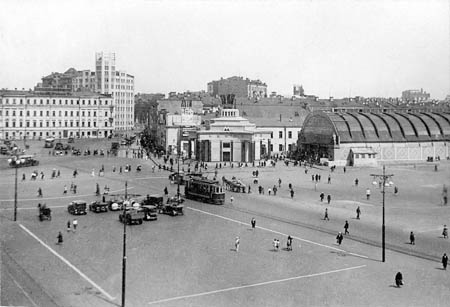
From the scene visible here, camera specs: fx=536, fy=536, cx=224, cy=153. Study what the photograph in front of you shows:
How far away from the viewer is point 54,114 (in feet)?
383

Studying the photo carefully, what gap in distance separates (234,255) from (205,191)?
1803cm

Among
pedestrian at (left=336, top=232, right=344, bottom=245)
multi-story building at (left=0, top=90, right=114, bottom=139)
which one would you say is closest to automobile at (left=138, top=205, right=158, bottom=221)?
pedestrian at (left=336, top=232, right=344, bottom=245)

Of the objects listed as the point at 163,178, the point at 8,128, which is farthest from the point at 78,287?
the point at 8,128

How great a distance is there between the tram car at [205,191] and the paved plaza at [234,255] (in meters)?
1.02

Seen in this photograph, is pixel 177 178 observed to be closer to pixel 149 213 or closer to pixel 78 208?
pixel 78 208

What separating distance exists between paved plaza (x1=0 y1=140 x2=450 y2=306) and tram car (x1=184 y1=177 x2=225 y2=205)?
1.02m

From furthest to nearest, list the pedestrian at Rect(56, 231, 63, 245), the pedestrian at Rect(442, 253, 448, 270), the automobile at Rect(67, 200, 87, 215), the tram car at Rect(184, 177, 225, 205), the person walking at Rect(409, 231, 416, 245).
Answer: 1. the tram car at Rect(184, 177, 225, 205)
2. the automobile at Rect(67, 200, 87, 215)
3. the person walking at Rect(409, 231, 416, 245)
4. the pedestrian at Rect(56, 231, 63, 245)
5. the pedestrian at Rect(442, 253, 448, 270)

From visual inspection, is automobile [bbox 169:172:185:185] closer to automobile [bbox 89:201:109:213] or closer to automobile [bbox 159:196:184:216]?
automobile [bbox 159:196:184:216]

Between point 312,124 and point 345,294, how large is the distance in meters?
70.8

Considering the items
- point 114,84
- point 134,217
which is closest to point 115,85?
point 114,84

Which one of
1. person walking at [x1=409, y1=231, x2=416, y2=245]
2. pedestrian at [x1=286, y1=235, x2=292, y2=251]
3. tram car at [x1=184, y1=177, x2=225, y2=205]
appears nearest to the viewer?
pedestrian at [x1=286, y1=235, x2=292, y2=251]

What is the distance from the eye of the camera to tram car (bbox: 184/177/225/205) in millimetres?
44438

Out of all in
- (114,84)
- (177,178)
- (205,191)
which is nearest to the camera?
(205,191)

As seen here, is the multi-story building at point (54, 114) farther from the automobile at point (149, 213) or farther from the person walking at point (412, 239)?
the person walking at point (412, 239)
